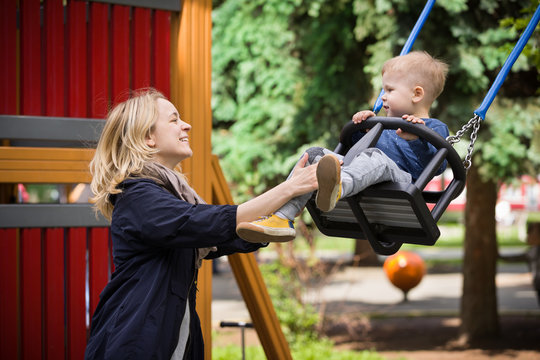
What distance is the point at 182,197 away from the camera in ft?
8.61

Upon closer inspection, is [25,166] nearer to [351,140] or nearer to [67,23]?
[67,23]

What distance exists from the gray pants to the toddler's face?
1.17 ft

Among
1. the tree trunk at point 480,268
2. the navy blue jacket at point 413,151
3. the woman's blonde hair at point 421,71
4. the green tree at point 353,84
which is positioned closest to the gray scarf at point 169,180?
the navy blue jacket at point 413,151

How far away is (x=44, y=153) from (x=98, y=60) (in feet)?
2.04

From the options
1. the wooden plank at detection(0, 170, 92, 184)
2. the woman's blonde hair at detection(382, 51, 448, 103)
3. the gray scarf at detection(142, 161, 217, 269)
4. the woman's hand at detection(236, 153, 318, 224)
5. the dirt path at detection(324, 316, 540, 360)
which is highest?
the woman's blonde hair at detection(382, 51, 448, 103)

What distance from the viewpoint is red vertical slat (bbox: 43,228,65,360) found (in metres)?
3.79

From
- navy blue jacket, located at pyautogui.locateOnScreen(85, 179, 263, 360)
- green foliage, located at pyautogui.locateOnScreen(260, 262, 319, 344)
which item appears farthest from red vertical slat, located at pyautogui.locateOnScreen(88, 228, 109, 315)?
green foliage, located at pyautogui.locateOnScreen(260, 262, 319, 344)

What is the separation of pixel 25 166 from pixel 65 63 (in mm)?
630

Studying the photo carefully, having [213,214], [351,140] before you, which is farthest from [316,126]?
[213,214]

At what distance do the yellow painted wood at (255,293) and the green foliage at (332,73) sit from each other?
135 inches

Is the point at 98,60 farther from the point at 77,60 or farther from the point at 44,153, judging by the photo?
the point at 44,153

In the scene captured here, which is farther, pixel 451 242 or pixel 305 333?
pixel 451 242


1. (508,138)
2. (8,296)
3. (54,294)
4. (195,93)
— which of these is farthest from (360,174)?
(508,138)

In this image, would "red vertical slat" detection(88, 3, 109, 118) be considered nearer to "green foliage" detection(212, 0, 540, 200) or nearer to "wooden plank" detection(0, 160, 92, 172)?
"wooden plank" detection(0, 160, 92, 172)
